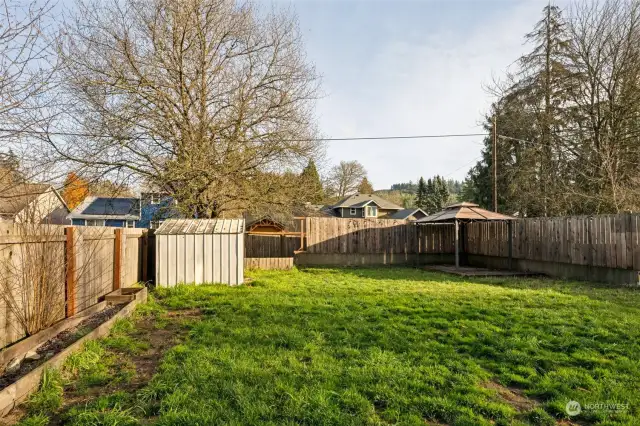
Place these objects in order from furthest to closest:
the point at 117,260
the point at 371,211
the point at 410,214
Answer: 1. the point at 371,211
2. the point at 410,214
3. the point at 117,260

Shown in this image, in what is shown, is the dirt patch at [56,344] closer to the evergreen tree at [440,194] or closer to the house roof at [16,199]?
the house roof at [16,199]

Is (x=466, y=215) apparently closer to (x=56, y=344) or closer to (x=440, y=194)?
(x=56, y=344)

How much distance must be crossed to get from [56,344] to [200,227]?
454cm

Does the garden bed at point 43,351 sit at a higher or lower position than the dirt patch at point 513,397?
higher

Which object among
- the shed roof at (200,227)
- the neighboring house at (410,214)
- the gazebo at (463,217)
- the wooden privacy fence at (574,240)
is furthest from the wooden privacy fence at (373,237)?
the neighboring house at (410,214)

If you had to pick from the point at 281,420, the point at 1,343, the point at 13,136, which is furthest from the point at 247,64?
the point at 281,420

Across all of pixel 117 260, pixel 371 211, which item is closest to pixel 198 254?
pixel 117 260

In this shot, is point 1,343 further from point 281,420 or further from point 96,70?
point 96,70

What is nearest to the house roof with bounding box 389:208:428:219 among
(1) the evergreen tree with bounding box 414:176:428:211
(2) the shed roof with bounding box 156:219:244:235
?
(1) the evergreen tree with bounding box 414:176:428:211

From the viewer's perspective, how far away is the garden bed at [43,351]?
276cm

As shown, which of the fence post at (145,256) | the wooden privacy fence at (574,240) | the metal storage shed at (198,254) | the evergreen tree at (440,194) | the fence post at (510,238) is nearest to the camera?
the metal storage shed at (198,254)

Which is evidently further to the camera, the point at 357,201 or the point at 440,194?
the point at 440,194

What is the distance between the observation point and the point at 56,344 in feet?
13.7

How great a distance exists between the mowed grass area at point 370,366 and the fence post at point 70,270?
78cm
